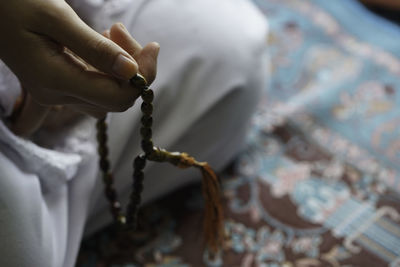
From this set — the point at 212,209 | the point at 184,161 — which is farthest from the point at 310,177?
the point at 184,161

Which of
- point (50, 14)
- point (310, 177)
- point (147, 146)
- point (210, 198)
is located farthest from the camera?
point (310, 177)

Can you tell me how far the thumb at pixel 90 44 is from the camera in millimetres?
405

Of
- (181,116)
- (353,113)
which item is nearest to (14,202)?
(181,116)

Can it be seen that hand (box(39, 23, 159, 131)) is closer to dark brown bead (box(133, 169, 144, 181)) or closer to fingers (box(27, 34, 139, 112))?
fingers (box(27, 34, 139, 112))

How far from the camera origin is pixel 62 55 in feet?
1.40

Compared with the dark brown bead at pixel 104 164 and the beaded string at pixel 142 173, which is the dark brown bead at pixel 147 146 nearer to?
the beaded string at pixel 142 173

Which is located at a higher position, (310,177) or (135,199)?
(135,199)

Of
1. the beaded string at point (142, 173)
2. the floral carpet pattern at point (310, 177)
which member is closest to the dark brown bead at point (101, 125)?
the beaded string at point (142, 173)

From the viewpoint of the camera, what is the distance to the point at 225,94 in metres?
0.74

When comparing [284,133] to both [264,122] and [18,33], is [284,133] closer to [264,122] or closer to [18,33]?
[264,122]

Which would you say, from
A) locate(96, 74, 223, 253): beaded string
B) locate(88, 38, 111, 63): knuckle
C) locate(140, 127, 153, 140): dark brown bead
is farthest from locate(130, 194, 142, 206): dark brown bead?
locate(88, 38, 111, 63): knuckle

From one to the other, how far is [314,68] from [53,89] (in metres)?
0.88

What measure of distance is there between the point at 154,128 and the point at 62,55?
0.28 m

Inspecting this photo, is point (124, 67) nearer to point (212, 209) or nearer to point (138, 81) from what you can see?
point (138, 81)
